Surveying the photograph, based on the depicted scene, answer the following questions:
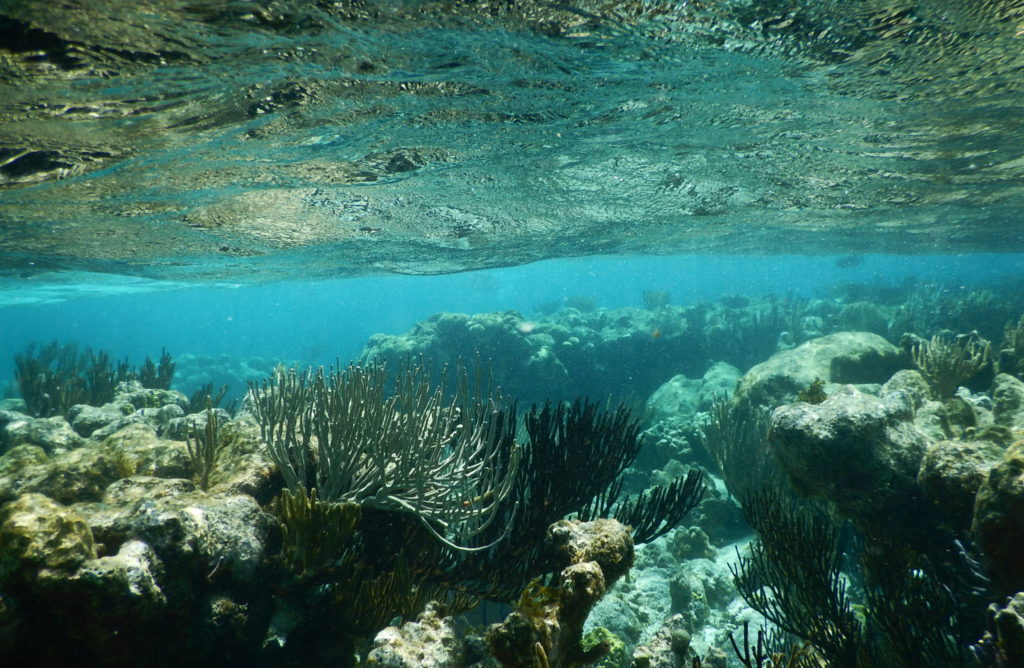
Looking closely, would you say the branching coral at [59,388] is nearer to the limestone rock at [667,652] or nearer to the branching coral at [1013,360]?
the limestone rock at [667,652]

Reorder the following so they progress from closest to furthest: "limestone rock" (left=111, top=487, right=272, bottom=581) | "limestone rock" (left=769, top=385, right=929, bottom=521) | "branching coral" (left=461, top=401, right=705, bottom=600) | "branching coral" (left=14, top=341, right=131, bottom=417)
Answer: "limestone rock" (left=111, top=487, right=272, bottom=581)
"branching coral" (left=461, top=401, right=705, bottom=600)
"limestone rock" (left=769, top=385, right=929, bottom=521)
"branching coral" (left=14, top=341, right=131, bottom=417)

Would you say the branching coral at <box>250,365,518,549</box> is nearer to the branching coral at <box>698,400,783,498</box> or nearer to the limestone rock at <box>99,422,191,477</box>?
the limestone rock at <box>99,422,191,477</box>

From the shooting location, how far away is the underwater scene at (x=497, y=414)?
3.37 metres

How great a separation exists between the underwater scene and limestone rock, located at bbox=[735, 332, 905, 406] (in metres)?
0.11

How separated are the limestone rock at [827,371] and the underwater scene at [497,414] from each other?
11cm

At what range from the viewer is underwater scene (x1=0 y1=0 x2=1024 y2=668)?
337 centimetres

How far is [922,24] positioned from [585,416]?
647cm

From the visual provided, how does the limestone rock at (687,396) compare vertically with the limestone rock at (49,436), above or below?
below

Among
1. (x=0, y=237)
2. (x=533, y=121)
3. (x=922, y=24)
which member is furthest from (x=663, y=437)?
(x=0, y=237)

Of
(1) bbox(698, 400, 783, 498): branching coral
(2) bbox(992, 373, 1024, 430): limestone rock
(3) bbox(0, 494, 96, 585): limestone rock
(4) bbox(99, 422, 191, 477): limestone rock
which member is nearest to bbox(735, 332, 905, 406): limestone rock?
(1) bbox(698, 400, 783, 498): branching coral

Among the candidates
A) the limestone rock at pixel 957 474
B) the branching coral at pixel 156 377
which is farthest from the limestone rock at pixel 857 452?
the branching coral at pixel 156 377

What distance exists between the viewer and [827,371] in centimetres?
1304

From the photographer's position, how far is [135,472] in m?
5.65

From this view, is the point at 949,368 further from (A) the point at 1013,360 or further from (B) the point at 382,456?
(B) the point at 382,456
